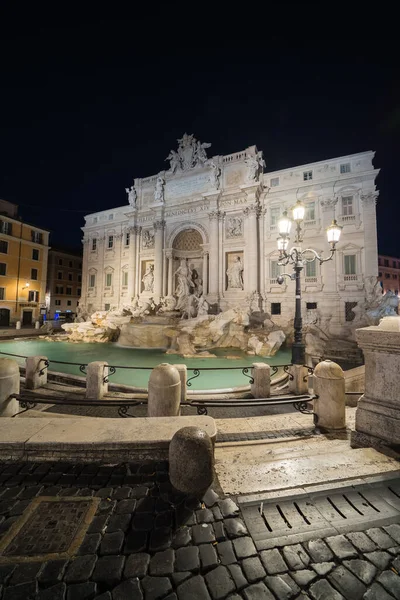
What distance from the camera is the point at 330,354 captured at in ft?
49.9

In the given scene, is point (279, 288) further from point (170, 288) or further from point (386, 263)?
point (386, 263)

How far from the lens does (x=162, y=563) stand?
1.63 m


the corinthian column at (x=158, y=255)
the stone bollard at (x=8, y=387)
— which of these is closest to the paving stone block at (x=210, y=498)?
the stone bollard at (x=8, y=387)

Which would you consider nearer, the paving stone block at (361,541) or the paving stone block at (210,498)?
the paving stone block at (361,541)

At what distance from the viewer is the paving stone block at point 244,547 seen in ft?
5.60

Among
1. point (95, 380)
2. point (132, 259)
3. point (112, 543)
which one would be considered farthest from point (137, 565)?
point (132, 259)

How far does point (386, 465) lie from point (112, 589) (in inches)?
113

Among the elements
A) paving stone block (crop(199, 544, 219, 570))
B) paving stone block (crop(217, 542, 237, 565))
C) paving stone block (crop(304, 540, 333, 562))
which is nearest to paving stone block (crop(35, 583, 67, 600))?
paving stone block (crop(199, 544, 219, 570))

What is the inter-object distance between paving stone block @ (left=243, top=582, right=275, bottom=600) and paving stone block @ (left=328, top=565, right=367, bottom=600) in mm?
419

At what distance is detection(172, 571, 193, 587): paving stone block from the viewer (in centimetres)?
151

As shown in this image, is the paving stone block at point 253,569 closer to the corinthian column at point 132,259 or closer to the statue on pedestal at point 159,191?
the corinthian column at point 132,259

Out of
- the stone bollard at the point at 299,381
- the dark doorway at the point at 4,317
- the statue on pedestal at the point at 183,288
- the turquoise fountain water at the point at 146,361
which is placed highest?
the statue on pedestal at the point at 183,288

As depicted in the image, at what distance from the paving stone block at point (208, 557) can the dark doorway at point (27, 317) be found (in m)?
36.6

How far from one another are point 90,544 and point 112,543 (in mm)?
159
